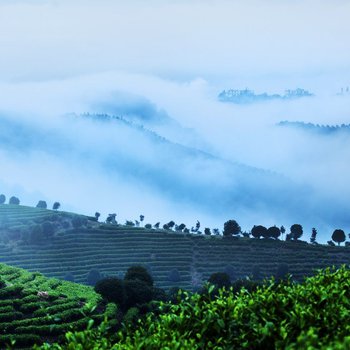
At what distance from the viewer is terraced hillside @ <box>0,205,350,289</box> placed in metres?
148

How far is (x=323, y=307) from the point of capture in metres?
20.7

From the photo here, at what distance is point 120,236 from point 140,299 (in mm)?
103660

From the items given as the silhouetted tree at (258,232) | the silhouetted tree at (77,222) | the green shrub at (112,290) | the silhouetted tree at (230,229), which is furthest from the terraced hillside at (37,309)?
the silhouetted tree at (77,222)

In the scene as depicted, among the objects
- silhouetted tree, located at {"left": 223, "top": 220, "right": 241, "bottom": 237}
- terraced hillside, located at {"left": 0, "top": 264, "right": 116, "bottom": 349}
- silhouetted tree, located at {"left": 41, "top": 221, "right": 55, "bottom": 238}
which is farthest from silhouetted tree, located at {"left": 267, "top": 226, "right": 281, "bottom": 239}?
terraced hillside, located at {"left": 0, "top": 264, "right": 116, "bottom": 349}

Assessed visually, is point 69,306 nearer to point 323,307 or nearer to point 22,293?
point 22,293

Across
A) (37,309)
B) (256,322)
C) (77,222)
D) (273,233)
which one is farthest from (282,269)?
(256,322)

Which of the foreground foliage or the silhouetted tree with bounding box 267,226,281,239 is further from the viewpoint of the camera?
the silhouetted tree with bounding box 267,226,281,239

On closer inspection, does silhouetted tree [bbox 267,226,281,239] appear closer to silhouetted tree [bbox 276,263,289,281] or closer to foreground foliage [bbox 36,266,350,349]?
silhouetted tree [bbox 276,263,289,281]

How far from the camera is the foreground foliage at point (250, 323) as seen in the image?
18828 mm

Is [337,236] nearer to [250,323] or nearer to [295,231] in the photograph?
[295,231]

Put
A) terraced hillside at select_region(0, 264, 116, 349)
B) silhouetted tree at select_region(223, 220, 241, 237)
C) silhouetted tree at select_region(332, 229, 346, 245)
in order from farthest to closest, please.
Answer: silhouetted tree at select_region(332, 229, 346, 245) → silhouetted tree at select_region(223, 220, 241, 237) → terraced hillside at select_region(0, 264, 116, 349)

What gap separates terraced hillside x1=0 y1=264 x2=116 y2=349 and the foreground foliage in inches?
714

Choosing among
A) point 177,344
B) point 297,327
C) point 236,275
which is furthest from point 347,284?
point 236,275

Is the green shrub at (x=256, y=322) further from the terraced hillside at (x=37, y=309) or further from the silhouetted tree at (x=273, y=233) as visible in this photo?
the silhouetted tree at (x=273, y=233)
